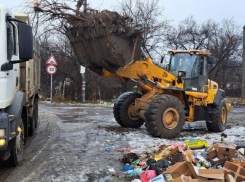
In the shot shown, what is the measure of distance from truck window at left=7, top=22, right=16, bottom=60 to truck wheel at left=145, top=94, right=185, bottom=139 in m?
4.22

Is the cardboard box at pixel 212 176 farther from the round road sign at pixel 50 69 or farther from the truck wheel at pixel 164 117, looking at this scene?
the round road sign at pixel 50 69

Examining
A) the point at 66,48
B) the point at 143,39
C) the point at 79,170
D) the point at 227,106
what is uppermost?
the point at 66,48

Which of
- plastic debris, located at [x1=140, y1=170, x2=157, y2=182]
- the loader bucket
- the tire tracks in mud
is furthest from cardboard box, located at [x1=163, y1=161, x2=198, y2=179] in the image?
the loader bucket

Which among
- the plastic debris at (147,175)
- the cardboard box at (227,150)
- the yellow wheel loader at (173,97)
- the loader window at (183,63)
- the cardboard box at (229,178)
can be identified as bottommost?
the plastic debris at (147,175)

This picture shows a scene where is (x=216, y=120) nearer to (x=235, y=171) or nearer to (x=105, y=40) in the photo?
(x=105, y=40)

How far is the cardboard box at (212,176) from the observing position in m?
4.25

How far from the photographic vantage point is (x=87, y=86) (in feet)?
80.0

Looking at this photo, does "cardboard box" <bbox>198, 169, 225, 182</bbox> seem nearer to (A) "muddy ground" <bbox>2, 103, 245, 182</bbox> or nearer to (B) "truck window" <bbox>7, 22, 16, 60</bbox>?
(A) "muddy ground" <bbox>2, 103, 245, 182</bbox>

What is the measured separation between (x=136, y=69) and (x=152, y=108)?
4.06ft

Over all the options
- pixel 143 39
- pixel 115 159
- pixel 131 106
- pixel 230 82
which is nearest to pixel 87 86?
pixel 131 106

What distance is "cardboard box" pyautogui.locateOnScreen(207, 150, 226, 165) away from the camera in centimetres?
547

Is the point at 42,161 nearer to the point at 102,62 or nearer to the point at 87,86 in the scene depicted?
the point at 102,62

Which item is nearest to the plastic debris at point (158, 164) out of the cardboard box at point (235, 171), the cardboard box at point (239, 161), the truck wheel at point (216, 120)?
the cardboard box at point (235, 171)

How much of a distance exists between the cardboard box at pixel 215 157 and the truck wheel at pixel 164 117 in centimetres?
260
